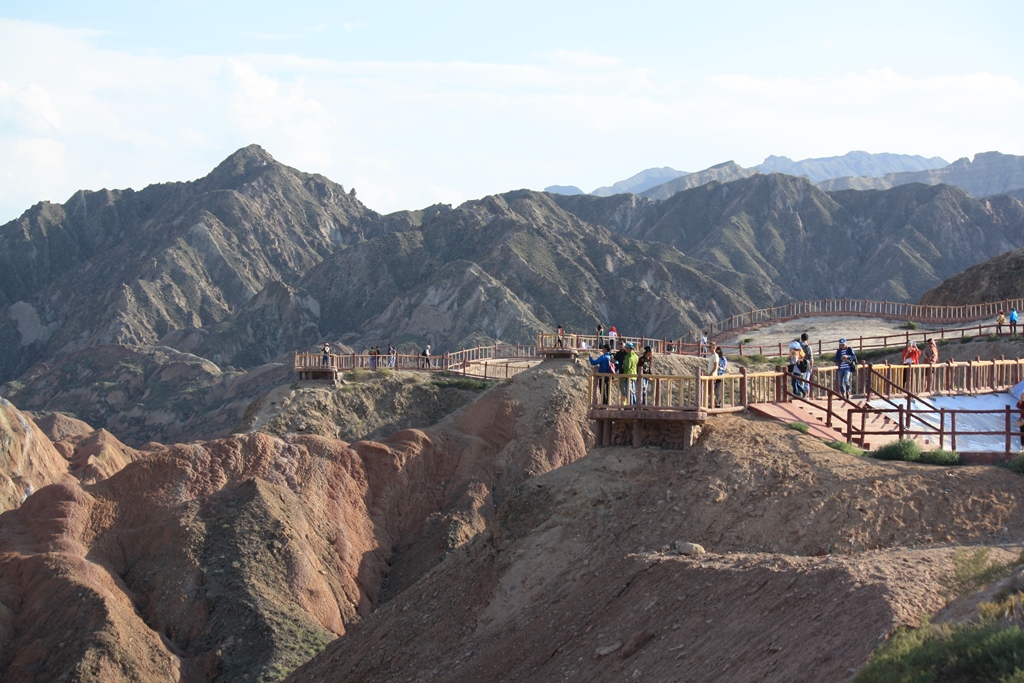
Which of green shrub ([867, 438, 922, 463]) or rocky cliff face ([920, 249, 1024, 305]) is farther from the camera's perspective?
rocky cliff face ([920, 249, 1024, 305])

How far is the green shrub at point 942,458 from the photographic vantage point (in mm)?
22844

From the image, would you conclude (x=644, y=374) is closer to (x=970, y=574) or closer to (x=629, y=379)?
(x=629, y=379)

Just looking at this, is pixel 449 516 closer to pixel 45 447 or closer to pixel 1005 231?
pixel 45 447

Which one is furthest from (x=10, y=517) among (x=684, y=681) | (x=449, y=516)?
(x=684, y=681)

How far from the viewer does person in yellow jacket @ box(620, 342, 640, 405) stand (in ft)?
82.6

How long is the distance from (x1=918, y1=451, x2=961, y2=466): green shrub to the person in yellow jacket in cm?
550

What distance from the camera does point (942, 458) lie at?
75.0 ft

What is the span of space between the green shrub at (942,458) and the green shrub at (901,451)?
21cm

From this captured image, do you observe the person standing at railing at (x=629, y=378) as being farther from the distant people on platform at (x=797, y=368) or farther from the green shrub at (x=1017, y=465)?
the green shrub at (x=1017, y=465)

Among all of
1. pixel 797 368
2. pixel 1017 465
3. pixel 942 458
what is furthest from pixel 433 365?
pixel 1017 465

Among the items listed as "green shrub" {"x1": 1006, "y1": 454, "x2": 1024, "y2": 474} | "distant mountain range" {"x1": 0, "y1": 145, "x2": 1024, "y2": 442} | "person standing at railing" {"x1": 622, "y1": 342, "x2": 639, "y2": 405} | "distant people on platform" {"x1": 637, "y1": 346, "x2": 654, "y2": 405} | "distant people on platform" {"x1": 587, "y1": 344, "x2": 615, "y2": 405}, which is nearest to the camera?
"green shrub" {"x1": 1006, "y1": 454, "x2": 1024, "y2": 474}

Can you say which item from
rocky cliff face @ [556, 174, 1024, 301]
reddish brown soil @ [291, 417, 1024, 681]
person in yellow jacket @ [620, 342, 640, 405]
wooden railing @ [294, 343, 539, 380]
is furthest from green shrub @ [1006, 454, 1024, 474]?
rocky cliff face @ [556, 174, 1024, 301]

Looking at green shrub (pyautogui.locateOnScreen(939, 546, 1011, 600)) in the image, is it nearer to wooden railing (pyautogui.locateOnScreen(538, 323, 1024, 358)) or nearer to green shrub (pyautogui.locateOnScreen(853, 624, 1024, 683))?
green shrub (pyautogui.locateOnScreen(853, 624, 1024, 683))

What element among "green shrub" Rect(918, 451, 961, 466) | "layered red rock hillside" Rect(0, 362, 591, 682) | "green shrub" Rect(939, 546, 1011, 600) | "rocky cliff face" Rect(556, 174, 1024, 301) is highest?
"rocky cliff face" Rect(556, 174, 1024, 301)
